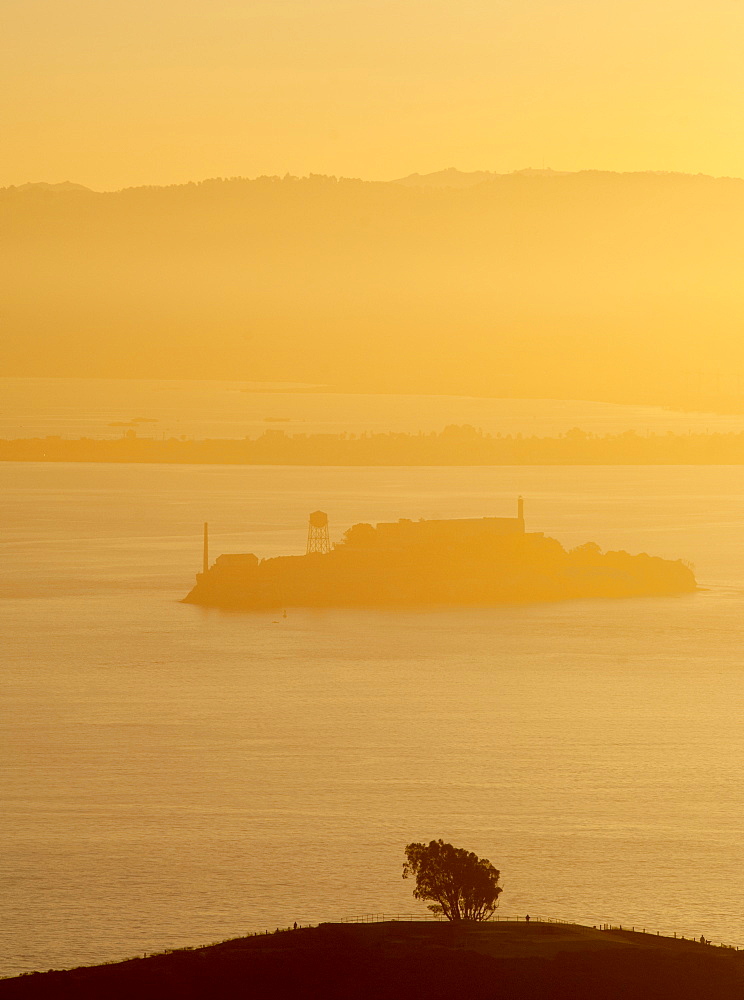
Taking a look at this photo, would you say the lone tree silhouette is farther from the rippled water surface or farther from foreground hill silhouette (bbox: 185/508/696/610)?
foreground hill silhouette (bbox: 185/508/696/610)

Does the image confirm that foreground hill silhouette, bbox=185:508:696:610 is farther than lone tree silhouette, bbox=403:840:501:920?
Yes

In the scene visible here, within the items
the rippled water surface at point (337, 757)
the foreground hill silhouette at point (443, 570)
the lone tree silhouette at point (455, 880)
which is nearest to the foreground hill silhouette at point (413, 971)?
the lone tree silhouette at point (455, 880)

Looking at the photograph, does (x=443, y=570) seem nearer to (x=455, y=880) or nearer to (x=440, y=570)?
(x=440, y=570)

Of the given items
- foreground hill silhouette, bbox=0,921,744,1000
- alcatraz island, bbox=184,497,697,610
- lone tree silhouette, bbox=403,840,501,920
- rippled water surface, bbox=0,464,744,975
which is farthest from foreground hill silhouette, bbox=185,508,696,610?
foreground hill silhouette, bbox=0,921,744,1000

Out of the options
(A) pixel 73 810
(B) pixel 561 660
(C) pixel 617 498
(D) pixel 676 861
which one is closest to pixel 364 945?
(D) pixel 676 861

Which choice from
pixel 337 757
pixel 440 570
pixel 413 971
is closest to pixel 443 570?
pixel 440 570

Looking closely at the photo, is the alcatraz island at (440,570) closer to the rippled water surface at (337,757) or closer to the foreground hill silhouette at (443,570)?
the foreground hill silhouette at (443,570)
